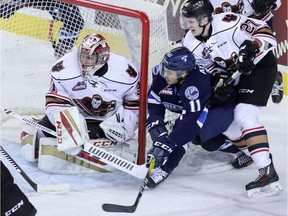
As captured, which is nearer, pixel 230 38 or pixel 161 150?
pixel 161 150

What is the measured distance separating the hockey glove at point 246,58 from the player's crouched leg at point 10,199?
133 centimetres

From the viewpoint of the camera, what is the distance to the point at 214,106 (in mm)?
3898

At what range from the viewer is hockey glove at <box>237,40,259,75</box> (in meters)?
3.72

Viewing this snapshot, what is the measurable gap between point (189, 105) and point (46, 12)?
1329 millimetres

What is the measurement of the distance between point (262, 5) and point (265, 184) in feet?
3.87

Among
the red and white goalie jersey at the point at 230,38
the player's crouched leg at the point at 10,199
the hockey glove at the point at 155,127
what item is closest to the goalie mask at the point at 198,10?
the red and white goalie jersey at the point at 230,38

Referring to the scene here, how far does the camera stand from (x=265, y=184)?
3744mm

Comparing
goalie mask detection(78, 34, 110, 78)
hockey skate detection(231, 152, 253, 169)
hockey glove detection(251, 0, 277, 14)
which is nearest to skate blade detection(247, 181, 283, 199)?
hockey skate detection(231, 152, 253, 169)

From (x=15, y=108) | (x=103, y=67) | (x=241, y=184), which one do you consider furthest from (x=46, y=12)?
(x=241, y=184)

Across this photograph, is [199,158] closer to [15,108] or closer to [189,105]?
[189,105]

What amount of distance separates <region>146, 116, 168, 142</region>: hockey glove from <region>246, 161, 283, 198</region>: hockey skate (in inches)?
17.5

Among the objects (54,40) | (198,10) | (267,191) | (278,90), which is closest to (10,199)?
(267,191)

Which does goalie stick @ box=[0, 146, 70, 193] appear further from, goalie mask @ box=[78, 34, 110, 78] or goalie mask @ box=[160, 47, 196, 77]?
goalie mask @ box=[160, 47, 196, 77]

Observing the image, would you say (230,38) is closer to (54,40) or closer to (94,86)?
(94,86)
